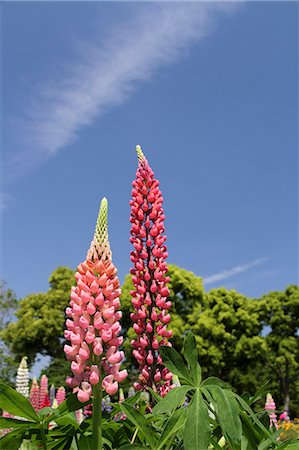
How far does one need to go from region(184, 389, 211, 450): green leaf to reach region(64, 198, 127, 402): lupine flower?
38 centimetres

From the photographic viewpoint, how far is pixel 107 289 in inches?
81.8

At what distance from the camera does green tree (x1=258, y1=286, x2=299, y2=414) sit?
32.0m

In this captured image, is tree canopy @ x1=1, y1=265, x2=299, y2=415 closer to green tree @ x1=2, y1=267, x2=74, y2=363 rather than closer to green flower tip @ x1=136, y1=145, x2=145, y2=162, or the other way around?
green tree @ x1=2, y1=267, x2=74, y2=363

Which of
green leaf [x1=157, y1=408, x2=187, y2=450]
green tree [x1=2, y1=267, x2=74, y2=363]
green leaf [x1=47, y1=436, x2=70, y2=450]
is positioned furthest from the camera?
green tree [x1=2, y1=267, x2=74, y2=363]

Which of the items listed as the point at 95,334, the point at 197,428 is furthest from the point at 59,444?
the point at 197,428

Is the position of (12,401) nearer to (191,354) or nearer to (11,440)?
(11,440)

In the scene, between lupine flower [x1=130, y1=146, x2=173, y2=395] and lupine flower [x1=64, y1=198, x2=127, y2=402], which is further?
lupine flower [x1=130, y1=146, x2=173, y2=395]

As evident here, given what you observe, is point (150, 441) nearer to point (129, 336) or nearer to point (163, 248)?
point (163, 248)

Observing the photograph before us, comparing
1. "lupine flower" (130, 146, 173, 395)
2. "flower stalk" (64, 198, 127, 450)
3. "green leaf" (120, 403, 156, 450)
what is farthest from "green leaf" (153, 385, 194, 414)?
"lupine flower" (130, 146, 173, 395)

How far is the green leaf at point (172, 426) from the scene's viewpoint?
5.94ft

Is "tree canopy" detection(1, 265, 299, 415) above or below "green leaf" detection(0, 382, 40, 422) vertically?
above

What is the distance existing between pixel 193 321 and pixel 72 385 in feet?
92.2

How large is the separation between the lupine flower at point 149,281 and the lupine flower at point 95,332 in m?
1.51

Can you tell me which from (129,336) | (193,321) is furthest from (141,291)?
(193,321)
